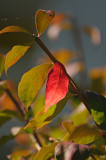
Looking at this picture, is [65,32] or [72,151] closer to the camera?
[72,151]

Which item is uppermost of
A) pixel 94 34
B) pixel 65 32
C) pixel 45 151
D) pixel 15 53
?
pixel 15 53

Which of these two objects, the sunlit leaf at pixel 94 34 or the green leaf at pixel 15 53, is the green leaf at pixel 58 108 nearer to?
the green leaf at pixel 15 53

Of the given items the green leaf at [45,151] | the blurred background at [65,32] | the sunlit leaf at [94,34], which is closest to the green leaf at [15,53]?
the green leaf at [45,151]

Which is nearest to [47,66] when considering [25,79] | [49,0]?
[25,79]

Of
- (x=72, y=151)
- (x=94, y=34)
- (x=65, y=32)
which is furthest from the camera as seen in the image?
(x=65, y=32)

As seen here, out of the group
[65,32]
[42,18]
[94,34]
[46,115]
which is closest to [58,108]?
[46,115]

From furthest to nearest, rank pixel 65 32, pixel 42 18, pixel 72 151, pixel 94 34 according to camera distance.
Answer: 1. pixel 65 32
2. pixel 94 34
3. pixel 42 18
4. pixel 72 151

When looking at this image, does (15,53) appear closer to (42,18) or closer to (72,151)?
(42,18)
